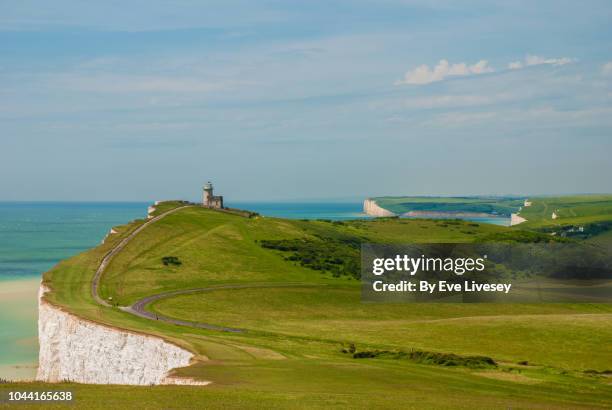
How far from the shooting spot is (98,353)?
6150 cm

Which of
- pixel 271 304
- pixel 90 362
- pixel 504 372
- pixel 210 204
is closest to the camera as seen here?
pixel 504 372

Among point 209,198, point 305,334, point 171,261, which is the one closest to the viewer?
point 305,334

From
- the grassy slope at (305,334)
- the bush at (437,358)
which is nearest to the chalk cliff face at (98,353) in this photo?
the grassy slope at (305,334)

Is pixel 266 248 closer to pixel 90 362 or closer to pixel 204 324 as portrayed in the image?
pixel 204 324

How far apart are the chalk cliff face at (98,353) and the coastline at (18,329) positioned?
3837 mm

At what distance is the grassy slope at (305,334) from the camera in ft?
109

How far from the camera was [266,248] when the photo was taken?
387ft

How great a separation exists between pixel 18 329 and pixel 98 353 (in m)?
38.0

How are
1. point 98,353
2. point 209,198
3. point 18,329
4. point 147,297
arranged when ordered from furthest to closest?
point 209,198, point 18,329, point 147,297, point 98,353

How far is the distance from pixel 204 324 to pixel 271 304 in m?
14.7

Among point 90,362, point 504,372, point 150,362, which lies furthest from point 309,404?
point 90,362

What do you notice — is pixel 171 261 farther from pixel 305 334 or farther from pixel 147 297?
pixel 305 334

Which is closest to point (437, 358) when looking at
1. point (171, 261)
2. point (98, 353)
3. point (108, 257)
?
point (98, 353)

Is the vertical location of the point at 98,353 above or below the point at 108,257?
below
